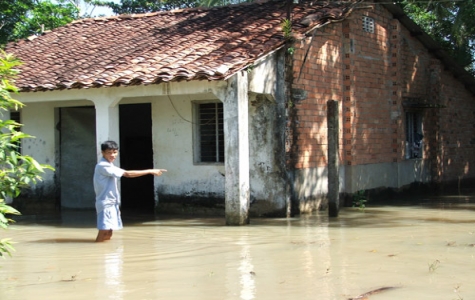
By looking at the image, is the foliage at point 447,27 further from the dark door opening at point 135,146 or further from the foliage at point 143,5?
the foliage at point 143,5

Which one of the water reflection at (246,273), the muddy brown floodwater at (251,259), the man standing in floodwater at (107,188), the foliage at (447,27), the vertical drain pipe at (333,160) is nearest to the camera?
the water reflection at (246,273)

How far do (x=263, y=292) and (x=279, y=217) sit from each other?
644 centimetres

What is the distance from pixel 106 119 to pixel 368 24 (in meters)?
6.84

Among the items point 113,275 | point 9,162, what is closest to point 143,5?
point 113,275

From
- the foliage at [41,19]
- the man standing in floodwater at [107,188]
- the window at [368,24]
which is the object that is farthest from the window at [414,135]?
the foliage at [41,19]

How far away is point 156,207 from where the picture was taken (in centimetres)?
1457

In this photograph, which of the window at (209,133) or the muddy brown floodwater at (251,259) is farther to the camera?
the window at (209,133)

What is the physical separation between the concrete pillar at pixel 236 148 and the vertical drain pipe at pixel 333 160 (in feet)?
6.52

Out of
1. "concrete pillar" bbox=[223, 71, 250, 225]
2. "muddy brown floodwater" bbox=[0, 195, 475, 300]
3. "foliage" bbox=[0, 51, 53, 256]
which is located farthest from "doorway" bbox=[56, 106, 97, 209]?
"foliage" bbox=[0, 51, 53, 256]

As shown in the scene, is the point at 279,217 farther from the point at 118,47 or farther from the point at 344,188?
the point at 118,47

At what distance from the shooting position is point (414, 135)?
59.8ft

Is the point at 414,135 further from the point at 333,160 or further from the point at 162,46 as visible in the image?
the point at 162,46

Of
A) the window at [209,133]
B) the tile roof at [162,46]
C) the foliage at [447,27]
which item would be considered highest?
→ the foliage at [447,27]

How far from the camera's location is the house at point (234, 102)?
12.3 m
